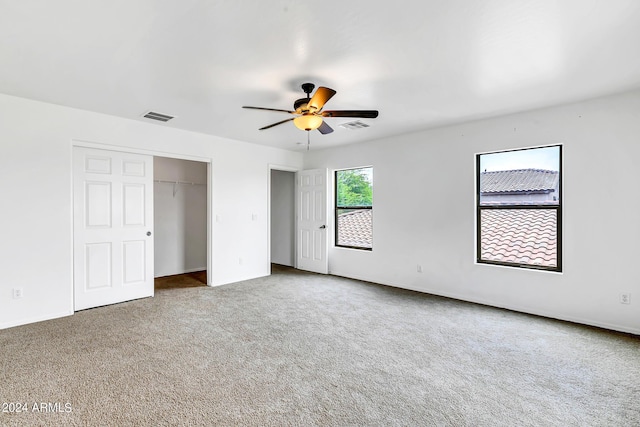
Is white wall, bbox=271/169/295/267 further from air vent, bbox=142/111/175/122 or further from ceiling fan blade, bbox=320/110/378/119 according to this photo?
ceiling fan blade, bbox=320/110/378/119

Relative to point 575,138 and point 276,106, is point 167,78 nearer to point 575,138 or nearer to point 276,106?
point 276,106

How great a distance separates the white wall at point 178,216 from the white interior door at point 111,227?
54.7 inches

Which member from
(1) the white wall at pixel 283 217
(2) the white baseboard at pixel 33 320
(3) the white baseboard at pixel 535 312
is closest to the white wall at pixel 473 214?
(3) the white baseboard at pixel 535 312

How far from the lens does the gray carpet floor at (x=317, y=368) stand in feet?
6.55

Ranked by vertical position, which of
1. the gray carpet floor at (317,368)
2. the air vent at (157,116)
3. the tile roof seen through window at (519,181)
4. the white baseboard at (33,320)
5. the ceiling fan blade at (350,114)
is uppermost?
the air vent at (157,116)

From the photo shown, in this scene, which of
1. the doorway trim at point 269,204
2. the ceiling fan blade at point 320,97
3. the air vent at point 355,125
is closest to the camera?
the ceiling fan blade at point 320,97

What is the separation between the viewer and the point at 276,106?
3742 mm

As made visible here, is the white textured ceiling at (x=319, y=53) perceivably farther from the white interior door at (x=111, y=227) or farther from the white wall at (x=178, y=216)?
the white wall at (x=178, y=216)

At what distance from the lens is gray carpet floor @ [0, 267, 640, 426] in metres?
2.00

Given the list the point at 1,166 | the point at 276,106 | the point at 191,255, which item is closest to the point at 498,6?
the point at 276,106

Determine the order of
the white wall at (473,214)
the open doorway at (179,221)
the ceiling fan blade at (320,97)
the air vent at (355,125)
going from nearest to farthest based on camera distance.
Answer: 1. the ceiling fan blade at (320,97)
2. the white wall at (473,214)
3. the air vent at (355,125)
4. the open doorway at (179,221)

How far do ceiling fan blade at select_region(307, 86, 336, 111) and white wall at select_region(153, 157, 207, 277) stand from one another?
4.09m

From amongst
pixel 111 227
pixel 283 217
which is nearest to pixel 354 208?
pixel 283 217

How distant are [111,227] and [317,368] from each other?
337cm
